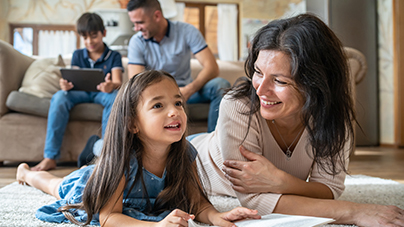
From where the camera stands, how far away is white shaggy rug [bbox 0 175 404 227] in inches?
Result: 36.3

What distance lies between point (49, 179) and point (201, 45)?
130 cm

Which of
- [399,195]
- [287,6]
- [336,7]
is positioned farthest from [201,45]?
[287,6]

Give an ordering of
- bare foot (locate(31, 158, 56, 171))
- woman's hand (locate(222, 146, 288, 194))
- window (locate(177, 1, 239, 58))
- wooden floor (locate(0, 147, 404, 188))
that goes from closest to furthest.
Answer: woman's hand (locate(222, 146, 288, 194))
wooden floor (locate(0, 147, 404, 188))
bare foot (locate(31, 158, 56, 171))
window (locate(177, 1, 239, 58))

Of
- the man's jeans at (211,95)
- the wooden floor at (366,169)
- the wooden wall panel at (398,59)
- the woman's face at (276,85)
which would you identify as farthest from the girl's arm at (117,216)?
the wooden wall panel at (398,59)

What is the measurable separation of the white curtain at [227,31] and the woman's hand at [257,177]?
6.29m

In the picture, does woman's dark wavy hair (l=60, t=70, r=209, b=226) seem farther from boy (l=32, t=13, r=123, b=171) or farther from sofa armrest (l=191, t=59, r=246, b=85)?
sofa armrest (l=191, t=59, r=246, b=85)

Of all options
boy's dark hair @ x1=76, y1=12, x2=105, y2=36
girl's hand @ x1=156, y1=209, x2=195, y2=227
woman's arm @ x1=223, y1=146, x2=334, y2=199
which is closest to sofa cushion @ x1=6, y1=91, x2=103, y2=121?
boy's dark hair @ x1=76, y1=12, x2=105, y2=36

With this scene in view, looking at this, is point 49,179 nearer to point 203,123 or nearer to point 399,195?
point 203,123

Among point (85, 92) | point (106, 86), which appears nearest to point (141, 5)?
point (106, 86)

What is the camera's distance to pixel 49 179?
132 cm

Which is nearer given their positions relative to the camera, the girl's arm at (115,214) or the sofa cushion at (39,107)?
the girl's arm at (115,214)

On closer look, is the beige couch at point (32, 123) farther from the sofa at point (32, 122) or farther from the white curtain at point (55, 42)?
the white curtain at point (55, 42)

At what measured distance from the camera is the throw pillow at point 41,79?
2.29 metres

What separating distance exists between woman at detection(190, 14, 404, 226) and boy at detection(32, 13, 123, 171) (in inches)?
49.0
